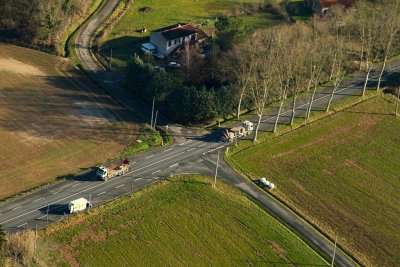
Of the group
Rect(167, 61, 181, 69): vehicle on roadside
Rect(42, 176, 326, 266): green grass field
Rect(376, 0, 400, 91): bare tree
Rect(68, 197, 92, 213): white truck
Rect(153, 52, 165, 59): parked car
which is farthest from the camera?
Rect(153, 52, 165, 59): parked car

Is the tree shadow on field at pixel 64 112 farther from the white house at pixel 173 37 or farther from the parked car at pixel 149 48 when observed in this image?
the white house at pixel 173 37

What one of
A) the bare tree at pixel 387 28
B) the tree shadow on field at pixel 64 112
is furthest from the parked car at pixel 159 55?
the bare tree at pixel 387 28

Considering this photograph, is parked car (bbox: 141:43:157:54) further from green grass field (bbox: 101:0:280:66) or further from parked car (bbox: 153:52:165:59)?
green grass field (bbox: 101:0:280:66)

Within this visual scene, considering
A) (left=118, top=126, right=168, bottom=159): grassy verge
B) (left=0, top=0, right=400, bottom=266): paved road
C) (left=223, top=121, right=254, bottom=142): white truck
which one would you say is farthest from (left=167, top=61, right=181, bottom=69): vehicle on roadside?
(left=223, top=121, right=254, bottom=142): white truck

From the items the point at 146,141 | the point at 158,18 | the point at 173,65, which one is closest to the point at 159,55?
the point at 173,65

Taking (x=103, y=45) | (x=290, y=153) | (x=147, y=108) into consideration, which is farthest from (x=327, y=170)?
(x=103, y=45)

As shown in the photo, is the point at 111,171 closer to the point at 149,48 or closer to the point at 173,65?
the point at 173,65
